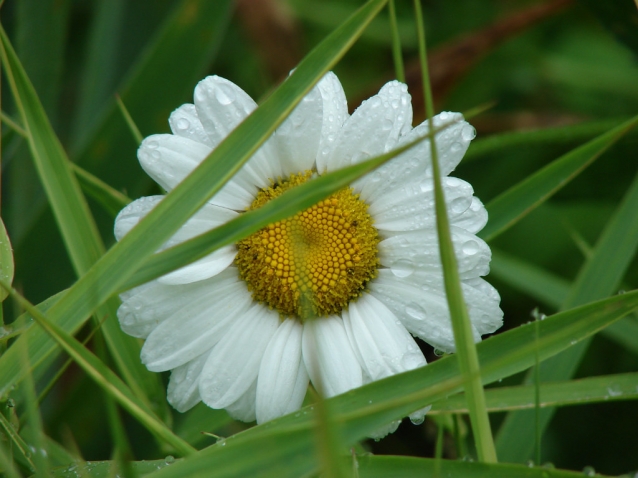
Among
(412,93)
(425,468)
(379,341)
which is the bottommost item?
(425,468)

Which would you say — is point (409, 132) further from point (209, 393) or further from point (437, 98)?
point (437, 98)

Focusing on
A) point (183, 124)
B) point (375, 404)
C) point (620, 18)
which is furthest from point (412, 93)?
point (375, 404)

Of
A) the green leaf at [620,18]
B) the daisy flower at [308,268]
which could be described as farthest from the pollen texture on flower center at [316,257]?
the green leaf at [620,18]

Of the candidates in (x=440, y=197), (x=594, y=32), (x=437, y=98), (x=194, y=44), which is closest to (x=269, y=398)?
(x=440, y=197)

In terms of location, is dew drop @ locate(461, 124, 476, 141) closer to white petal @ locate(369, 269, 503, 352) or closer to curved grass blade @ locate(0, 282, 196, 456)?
white petal @ locate(369, 269, 503, 352)

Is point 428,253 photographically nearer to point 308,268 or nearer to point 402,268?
point 402,268

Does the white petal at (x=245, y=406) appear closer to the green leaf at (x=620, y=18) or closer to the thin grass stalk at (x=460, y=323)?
the thin grass stalk at (x=460, y=323)
